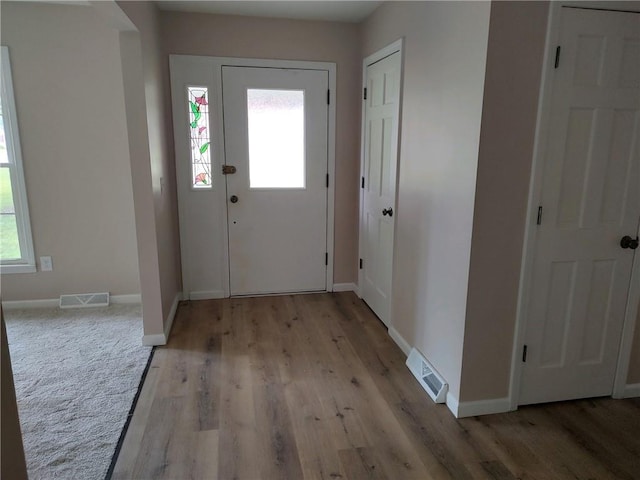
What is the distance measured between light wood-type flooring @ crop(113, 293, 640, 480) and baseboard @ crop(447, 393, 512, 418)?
0.12ft

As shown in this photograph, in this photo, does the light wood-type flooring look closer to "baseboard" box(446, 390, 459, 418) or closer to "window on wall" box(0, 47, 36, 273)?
"baseboard" box(446, 390, 459, 418)

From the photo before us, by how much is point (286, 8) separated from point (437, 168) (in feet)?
6.00

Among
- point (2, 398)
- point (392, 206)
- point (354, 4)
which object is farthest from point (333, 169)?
point (2, 398)

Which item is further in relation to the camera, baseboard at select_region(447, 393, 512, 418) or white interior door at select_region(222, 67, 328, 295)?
white interior door at select_region(222, 67, 328, 295)

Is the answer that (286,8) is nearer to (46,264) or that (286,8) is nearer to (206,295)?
(206,295)

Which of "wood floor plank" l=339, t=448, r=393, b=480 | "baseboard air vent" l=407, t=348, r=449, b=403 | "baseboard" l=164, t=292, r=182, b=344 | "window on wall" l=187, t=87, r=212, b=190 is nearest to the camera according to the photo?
"wood floor plank" l=339, t=448, r=393, b=480

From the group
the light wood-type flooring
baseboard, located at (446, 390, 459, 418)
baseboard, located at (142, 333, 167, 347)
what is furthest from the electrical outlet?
baseboard, located at (446, 390, 459, 418)

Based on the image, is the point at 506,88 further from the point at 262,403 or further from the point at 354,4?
the point at 262,403

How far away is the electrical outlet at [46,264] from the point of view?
358 cm

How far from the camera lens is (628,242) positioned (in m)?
2.16

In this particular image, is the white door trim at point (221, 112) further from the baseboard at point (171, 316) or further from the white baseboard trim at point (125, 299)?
the white baseboard trim at point (125, 299)

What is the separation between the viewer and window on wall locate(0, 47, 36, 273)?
3254 millimetres

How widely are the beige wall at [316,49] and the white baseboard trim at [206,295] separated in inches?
43.1

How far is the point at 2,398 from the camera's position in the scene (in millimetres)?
1049
